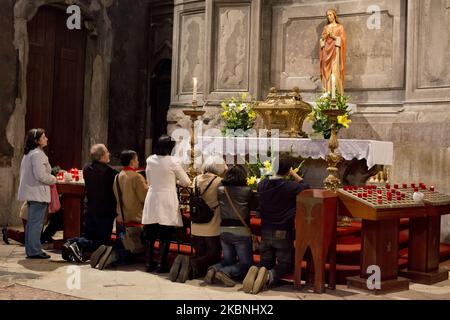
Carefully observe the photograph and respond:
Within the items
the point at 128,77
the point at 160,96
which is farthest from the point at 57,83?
the point at 160,96

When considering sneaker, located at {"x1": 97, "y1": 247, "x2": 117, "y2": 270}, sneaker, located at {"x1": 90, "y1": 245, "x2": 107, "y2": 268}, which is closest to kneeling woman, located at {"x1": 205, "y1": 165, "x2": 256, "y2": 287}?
sneaker, located at {"x1": 97, "y1": 247, "x2": 117, "y2": 270}

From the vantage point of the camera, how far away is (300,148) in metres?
8.60

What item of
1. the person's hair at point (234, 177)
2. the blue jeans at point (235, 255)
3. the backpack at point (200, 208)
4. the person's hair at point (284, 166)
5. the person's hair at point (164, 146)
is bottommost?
the blue jeans at point (235, 255)

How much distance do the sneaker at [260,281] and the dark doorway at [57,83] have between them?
23.3 feet

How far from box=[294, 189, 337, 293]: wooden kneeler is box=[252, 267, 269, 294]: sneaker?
0.34 meters

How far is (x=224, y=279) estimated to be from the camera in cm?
631

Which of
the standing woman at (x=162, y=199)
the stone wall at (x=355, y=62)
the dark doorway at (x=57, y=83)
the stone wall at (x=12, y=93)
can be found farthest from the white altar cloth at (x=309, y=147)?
the dark doorway at (x=57, y=83)

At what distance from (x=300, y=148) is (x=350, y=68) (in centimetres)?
304

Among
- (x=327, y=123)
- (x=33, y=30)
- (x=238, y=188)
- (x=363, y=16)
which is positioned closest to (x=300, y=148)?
(x=327, y=123)

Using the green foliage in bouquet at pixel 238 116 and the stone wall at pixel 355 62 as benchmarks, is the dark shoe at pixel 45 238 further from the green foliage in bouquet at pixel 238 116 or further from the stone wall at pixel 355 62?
the stone wall at pixel 355 62

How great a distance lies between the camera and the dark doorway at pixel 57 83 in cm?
1189

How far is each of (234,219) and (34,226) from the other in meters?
2.83

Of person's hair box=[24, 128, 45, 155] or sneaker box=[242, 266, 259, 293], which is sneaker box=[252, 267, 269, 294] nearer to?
sneaker box=[242, 266, 259, 293]

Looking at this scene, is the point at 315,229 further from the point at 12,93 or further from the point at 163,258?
the point at 12,93
